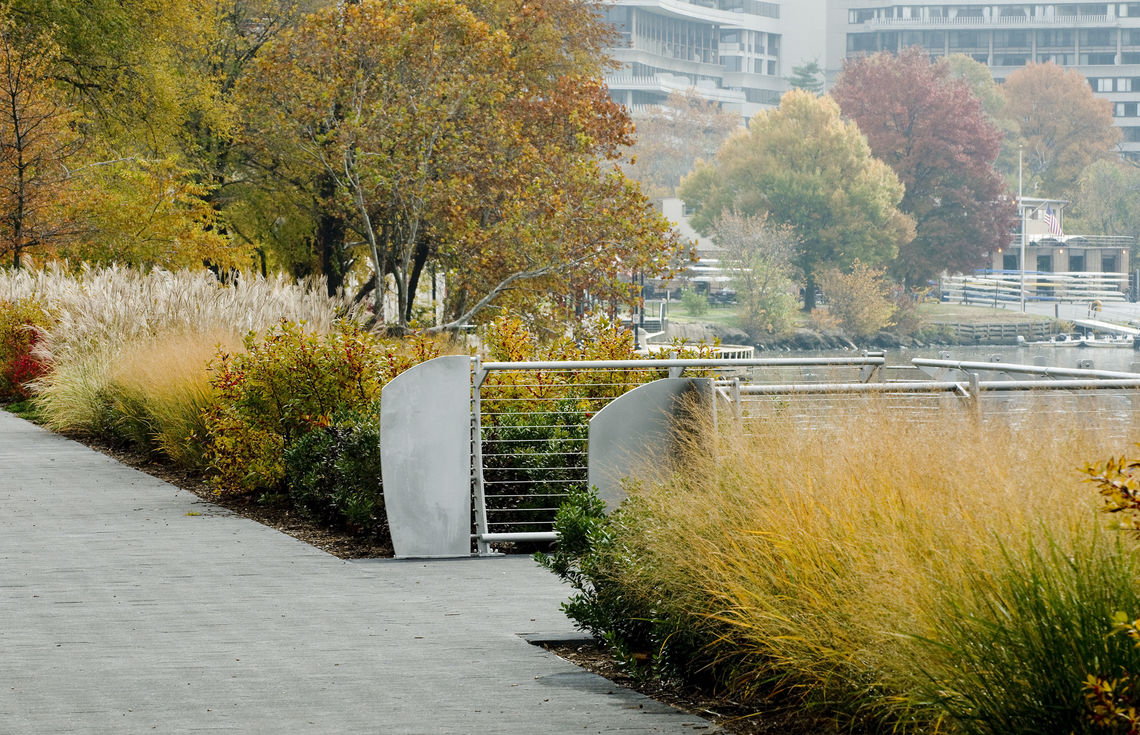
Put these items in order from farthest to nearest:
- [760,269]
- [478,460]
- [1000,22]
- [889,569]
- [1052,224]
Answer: [1000,22] < [1052,224] < [760,269] < [478,460] < [889,569]

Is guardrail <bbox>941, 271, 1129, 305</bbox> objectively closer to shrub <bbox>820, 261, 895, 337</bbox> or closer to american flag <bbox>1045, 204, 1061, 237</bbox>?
american flag <bbox>1045, 204, 1061, 237</bbox>

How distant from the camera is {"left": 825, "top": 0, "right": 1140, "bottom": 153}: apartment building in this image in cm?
16788

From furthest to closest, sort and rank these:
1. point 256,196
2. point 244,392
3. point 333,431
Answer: point 256,196 → point 244,392 → point 333,431

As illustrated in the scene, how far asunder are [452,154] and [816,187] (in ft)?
207

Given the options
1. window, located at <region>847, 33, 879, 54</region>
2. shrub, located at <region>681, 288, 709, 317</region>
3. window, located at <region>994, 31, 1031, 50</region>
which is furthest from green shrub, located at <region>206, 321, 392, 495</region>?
window, located at <region>994, 31, 1031, 50</region>

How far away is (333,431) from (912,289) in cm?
8688

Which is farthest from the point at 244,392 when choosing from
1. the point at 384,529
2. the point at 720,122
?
the point at 720,122

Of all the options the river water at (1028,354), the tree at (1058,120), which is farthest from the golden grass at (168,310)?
the tree at (1058,120)

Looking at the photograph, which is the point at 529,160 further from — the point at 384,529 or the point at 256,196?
the point at 384,529

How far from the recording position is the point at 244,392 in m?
13.0

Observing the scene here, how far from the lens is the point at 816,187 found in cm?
9025

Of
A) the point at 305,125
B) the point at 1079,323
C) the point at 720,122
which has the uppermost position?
the point at 720,122

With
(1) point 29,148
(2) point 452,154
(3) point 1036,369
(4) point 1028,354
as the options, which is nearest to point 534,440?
(3) point 1036,369

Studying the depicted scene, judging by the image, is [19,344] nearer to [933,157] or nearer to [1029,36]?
[933,157]
